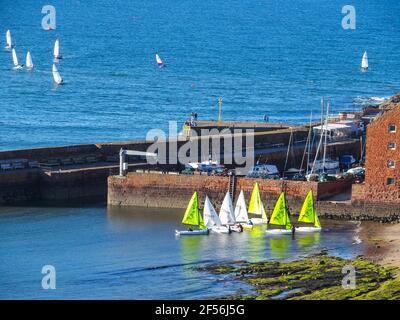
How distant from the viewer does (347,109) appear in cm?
10325

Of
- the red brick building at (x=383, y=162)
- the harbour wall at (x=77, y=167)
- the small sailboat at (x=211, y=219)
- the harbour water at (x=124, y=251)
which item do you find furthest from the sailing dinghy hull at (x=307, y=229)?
the harbour wall at (x=77, y=167)

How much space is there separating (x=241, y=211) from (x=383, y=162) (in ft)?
19.3

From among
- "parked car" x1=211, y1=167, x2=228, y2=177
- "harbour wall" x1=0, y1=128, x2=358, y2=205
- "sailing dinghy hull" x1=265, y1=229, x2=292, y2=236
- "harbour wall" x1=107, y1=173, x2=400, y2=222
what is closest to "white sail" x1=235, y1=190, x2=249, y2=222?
"harbour wall" x1=107, y1=173, x2=400, y2=222

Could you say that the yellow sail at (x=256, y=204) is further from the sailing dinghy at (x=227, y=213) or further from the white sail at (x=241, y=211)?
the sailing dinghy at (x=227, y=213)

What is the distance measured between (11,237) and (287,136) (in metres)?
19.9

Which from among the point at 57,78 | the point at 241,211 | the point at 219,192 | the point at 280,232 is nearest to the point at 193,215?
the point at 241,211

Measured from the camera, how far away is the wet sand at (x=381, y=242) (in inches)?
2292

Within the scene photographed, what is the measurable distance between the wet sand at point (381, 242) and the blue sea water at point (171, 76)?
31614 mm

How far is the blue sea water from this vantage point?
10344 cm

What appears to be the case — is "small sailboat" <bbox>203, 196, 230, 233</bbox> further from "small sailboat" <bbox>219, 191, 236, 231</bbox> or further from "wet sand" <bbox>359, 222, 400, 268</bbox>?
"wet sand" <bbox>359, 222, 400, 268</bbox>

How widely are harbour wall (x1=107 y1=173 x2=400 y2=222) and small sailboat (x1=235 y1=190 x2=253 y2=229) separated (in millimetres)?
1701

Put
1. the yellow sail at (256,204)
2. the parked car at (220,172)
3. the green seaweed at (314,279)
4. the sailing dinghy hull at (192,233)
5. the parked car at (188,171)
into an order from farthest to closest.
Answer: the parked car at (188,171) < the parked car at (220,172) < the yellow sail at (256,204) < the sailing dinghy hull at (192,233) < the green seaweed at (314,279)

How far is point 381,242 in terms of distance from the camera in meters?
61.5

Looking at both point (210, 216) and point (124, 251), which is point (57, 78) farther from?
point (124, 251)
